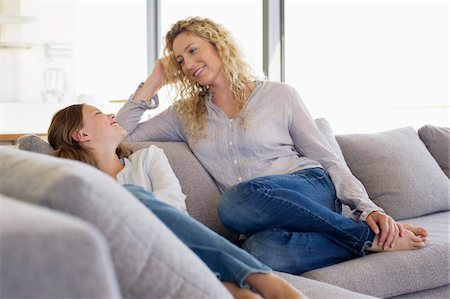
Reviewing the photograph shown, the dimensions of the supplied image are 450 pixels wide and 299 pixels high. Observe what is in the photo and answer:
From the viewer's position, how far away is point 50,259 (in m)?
0.69

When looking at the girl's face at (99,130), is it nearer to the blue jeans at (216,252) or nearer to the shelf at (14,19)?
the blue jeans at (216,252)

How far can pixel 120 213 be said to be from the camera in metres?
0.89

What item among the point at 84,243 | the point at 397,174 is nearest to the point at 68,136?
the point at 397,174

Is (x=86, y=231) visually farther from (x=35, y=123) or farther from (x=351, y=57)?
(x=35, y=123)

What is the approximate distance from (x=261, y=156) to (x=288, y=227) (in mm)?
428

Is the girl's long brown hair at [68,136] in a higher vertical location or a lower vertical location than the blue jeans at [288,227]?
higher

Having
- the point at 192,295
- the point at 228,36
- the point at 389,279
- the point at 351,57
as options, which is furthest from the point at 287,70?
the point at 192,295

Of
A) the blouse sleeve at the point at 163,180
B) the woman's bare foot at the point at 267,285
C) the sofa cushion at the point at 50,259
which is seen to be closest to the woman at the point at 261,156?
the blouse sleeve at the point at 163,180

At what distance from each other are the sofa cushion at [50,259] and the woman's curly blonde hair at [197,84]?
5.98 ft

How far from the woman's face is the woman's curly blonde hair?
0.02 m

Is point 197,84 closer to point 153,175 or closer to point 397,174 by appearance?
point 153,175

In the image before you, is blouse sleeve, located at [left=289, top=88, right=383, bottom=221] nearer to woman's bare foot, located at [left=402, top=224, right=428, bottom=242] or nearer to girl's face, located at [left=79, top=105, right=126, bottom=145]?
woman's bare foot, located at [left=402, top=224, right=428, bottom=242]

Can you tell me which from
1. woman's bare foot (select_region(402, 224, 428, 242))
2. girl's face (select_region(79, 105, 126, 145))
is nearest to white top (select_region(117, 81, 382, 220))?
woman's bare foot (select_region(402, 224, 428, 242))

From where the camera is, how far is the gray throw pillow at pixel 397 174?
9.57ft
